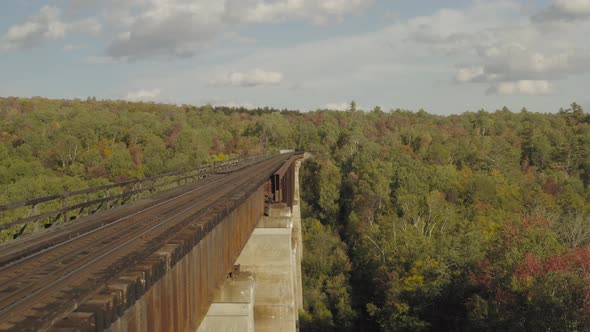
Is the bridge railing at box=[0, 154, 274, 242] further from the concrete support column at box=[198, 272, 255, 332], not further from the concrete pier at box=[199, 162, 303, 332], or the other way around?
the concrete pier at box=[199, 162, 303, 332]

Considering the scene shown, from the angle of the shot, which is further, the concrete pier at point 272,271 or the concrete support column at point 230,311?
the concrete pier at point 272,271

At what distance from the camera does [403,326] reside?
39281 millimetres

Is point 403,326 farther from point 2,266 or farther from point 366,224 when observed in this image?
point 2,266

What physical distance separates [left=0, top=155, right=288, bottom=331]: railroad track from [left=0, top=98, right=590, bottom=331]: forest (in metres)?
22.6

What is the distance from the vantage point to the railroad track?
15.6ft

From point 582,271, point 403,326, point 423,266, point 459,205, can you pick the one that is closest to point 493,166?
point 459,205

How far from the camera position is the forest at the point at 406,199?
32.5 metres

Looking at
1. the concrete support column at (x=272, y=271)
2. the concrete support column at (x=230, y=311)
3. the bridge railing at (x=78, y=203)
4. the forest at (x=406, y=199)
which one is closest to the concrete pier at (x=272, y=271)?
the concrete support column at (x=272, y=271)

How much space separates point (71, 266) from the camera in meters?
7.27

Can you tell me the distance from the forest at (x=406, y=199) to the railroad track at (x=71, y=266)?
22636mm

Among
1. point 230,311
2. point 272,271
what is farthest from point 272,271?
point 230,311

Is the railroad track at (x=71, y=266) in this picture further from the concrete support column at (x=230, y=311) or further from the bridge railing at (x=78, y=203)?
the concrete support column at (x=230, y=311)

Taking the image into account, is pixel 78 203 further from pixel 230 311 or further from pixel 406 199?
pixel 406 199

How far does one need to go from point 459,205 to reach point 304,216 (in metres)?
25.5
